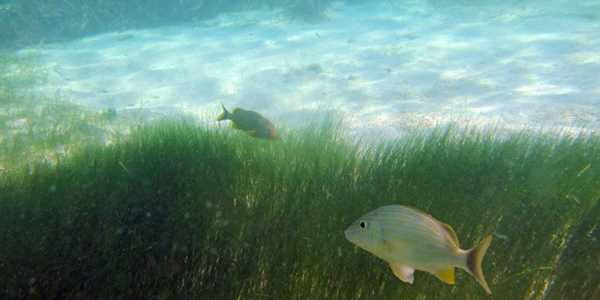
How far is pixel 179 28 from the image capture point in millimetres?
18250

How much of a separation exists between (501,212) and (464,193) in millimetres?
336

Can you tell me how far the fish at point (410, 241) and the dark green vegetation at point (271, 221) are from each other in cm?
68

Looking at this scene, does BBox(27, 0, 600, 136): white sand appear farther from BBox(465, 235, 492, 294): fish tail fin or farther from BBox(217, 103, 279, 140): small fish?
BBox(465, 235, 492, 294): fish tail fin

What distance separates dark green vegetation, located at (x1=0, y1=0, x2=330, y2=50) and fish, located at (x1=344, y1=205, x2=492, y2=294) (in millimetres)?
16811

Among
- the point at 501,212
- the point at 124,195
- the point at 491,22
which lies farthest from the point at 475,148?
the point at 491,22

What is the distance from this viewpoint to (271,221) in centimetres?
285

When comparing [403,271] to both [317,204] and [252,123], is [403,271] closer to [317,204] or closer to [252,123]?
[317,204]

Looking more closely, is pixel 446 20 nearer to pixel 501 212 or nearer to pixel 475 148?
pixel 475 148

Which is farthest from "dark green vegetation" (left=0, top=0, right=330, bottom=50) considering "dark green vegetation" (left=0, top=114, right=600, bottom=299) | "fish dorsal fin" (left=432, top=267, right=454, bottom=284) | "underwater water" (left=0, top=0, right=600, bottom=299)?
"fish dorsal fin" (left=432, top=267, right=454, bottom=284)

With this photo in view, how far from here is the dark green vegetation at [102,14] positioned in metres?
16.8

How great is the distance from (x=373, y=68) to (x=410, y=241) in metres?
9.23

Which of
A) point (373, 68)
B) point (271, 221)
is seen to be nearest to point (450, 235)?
point (271, 221)

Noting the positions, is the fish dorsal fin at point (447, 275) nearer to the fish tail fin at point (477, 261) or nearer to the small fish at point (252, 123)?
the fish tail fin at point (477, 261)

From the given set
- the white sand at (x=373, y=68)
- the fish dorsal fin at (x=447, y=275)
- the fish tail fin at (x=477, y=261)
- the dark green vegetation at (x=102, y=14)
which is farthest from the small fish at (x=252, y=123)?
the dark green vegetation at (x=102, y=14)
